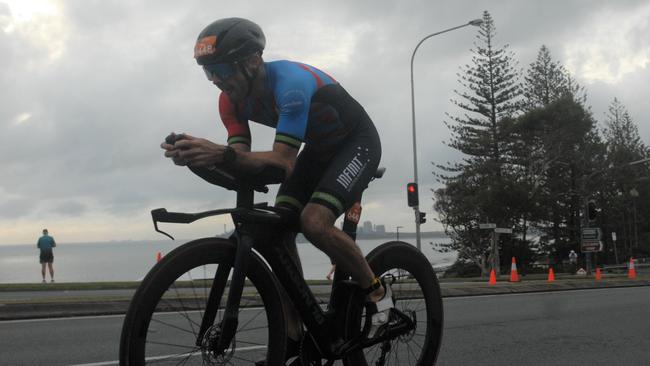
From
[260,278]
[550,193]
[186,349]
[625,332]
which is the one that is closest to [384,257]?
[260,278]

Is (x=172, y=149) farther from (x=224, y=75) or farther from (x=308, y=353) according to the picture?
(x=308, y=353)

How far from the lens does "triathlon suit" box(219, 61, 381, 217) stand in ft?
9.68

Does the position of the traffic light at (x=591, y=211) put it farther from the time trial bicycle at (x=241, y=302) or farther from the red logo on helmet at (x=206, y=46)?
the red logo on helmet at (x=206, y=46)

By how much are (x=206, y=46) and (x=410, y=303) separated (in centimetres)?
192

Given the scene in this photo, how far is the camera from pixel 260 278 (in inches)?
114

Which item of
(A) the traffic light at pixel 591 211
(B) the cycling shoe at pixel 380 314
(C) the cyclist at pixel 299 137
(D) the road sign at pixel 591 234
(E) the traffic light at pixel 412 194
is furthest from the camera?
(E) the traffic light at pixel 412 194

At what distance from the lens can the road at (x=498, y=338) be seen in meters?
4.97

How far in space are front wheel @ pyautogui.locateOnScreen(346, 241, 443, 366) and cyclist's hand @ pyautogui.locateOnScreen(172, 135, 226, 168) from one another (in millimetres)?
1279

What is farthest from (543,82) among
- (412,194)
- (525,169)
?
(412,194)

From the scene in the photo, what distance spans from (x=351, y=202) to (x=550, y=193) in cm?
5702

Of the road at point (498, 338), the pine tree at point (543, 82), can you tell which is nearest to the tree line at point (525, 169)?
Answer: the pine tree at point (543, 82)

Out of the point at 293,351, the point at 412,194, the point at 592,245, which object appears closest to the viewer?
the point at 293,351

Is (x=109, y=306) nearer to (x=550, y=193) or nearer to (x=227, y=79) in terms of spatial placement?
(x=227, y=79)

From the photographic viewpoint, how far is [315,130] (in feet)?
10.9
